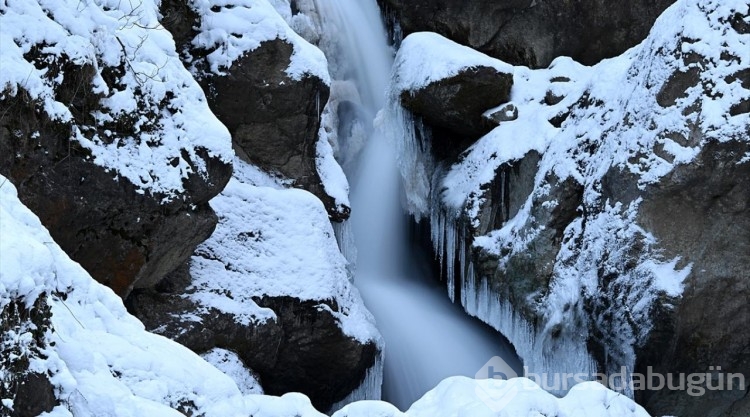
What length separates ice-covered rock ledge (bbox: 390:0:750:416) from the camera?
7625mm

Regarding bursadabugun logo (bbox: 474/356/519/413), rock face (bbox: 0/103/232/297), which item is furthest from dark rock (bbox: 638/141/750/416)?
rock face (bbox: 0/103/232/297)

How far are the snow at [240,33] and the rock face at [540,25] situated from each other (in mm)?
3611

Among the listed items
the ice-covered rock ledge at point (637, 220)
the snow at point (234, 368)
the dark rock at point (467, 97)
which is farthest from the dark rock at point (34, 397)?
the dark rock at point (467, 97)

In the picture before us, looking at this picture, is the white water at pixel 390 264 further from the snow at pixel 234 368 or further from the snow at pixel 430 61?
the snow at pixel 234 368

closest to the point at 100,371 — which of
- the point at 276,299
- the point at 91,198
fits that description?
the point at 91,198

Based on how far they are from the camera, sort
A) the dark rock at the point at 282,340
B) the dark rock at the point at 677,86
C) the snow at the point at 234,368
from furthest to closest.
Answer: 1. the dark rock at the point at 677,86
2. the snow at the point at 234,368
3. the dark rock at the point at 282,340

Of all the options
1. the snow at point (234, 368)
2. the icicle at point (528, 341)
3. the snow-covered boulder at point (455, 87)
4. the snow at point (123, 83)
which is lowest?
the snow at point (234, 368)

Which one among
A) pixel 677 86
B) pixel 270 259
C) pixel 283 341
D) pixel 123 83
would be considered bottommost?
pixel 283 341

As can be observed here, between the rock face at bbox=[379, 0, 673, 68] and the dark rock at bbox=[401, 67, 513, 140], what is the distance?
6.83 feet

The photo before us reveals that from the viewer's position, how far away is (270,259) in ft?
28.0

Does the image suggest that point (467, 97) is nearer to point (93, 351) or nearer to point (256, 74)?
point (256, 74)

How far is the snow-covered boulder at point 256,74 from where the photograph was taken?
896 centimetres

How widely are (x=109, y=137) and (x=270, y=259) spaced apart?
8.78ft

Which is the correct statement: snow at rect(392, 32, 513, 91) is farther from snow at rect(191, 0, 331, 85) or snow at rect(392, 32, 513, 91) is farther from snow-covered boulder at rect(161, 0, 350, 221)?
snow at rect(191, 0, 331, 85)
